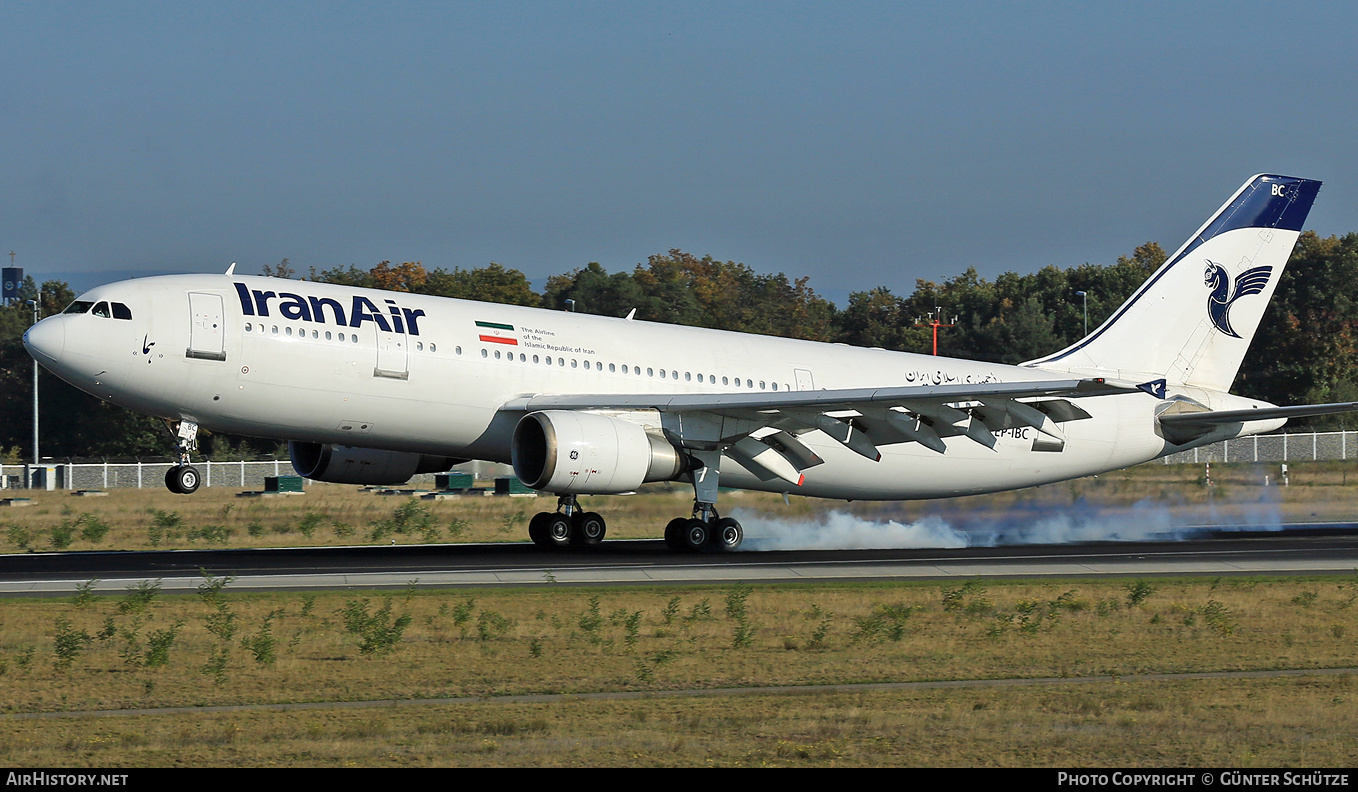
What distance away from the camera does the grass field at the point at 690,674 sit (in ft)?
32.9

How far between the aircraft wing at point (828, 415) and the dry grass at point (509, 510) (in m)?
4.65

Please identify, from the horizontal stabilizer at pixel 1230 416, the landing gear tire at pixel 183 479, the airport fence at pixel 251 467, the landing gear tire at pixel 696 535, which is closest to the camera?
the landing gear tire at pixel 183 479

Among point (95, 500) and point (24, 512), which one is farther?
point (95, 500)

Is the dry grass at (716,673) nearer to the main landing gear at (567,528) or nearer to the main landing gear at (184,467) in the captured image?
the main landing gear at (184,467)

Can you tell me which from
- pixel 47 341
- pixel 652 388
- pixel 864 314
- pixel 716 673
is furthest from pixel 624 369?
pixel 864 314

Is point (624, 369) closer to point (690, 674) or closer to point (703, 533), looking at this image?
point (703, 533)

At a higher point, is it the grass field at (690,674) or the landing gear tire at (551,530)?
the landing gear tire at (551,530)

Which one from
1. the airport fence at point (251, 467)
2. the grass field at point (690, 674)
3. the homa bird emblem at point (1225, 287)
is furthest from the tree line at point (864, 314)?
the grass field at point (690, 674)

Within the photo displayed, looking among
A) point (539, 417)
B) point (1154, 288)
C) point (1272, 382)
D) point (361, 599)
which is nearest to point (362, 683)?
point (361, 599)

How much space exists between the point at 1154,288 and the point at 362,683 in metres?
26.2

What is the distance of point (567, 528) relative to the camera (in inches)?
1119

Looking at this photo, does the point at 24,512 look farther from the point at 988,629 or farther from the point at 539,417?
the point at 988,629

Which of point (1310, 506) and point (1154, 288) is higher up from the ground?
point (1154, 288)

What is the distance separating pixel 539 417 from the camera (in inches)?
979
